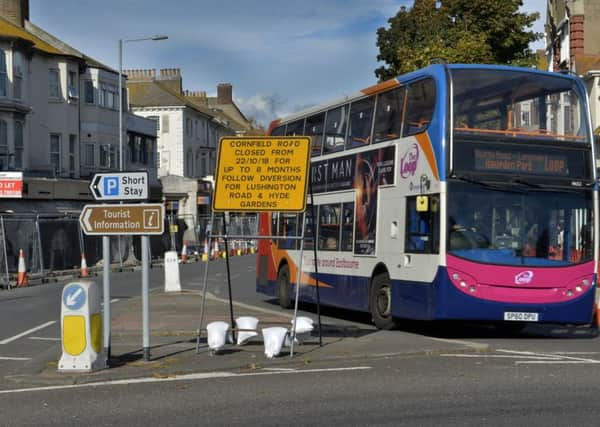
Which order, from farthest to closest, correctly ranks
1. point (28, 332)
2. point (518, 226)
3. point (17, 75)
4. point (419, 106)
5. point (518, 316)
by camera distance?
1. point (17, 75)
2. point (28, 332)
3. point (419, 106)
4. point (518, 226)
5. point (518, 316)

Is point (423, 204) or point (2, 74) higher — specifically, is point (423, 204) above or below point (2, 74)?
below

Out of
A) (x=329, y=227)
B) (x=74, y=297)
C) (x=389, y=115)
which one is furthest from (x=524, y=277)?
(x=74, y=297)

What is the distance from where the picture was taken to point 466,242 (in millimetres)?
15305

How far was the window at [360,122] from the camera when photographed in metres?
18.1

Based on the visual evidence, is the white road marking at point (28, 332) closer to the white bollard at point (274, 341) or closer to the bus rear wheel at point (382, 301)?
the white bollard at point (274, 341)

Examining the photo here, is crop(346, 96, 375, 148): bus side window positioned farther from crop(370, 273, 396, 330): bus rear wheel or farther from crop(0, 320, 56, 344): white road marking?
crop(0, 320, 56, 344): white road marking

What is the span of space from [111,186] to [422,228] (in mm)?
5161

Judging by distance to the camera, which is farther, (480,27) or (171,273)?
(480,27)

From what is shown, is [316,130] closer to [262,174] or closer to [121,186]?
[262,174]

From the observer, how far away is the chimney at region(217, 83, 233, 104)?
11462 centimetres

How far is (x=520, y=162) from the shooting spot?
15.6 meters

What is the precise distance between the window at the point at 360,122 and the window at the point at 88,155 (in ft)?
121

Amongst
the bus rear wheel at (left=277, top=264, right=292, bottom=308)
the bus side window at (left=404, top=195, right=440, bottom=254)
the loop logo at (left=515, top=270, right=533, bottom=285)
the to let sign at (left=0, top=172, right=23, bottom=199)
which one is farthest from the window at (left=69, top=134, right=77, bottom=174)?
the loop logo at (left=515, top=270, right=533, bottom=285)

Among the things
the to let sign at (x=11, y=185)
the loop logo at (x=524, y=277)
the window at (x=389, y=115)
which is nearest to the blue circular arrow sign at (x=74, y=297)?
the loop logo at (x=524, y=277)
